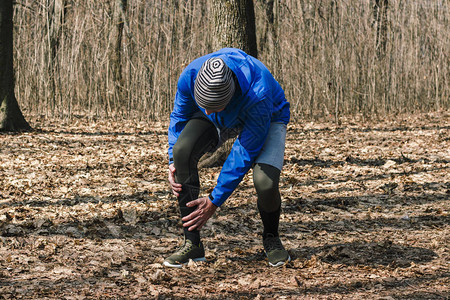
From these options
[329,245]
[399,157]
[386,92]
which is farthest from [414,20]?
[329,245]

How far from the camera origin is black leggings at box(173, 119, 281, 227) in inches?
108

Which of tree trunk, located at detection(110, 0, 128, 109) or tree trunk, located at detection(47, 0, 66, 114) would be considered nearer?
tree trunk, located at detection(47, 0, 66, 114)

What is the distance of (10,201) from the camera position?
4.37m

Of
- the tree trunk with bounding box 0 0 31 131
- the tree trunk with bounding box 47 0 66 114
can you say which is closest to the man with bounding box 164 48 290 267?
the tree trunk with bounding box 0 0 31 131

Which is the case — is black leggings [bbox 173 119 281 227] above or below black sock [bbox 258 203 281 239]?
above

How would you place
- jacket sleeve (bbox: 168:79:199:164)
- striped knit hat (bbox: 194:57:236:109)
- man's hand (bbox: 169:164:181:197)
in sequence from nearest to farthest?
striped knit hat (bbox: 194:57:236:109)
jacket sleeve (bbox: 168:79:199:164)
man's hand (bbox: 169:164:181:197)

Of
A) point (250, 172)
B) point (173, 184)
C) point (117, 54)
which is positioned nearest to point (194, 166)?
point (173, 184)

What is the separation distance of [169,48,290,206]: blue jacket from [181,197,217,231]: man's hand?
42mm

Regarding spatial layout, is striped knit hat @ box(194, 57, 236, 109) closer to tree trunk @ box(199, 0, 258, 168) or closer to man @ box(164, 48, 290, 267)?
man @ box(164, 48, 290, 267)

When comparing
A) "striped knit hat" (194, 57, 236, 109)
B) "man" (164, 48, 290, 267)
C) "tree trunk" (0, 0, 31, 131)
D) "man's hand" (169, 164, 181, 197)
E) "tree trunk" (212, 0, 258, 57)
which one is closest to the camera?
"striped knit hat" (194, 57, 236, 109)

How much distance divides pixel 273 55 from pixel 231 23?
4320 mm

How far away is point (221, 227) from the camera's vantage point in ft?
13.0

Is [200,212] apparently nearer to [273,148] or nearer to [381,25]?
[273,148]

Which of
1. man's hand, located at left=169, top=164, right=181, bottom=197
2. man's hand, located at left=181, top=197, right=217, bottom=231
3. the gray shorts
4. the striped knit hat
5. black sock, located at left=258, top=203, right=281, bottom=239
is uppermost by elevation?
the striped knit hat
